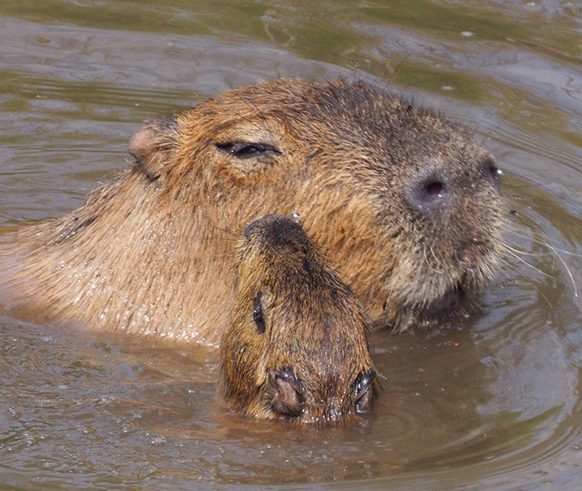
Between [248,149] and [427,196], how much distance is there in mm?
855

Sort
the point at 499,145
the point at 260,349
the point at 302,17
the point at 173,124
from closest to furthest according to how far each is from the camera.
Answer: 1. the point at 260,349
2. the point at 173,124
3. the point at 499,145
4. the point at 302,17

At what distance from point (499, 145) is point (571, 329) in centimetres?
235

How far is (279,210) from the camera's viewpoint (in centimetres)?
599

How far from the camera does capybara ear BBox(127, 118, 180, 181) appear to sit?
20.3 ft

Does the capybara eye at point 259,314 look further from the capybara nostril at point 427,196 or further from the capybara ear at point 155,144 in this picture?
the capybara ear at point 155,144

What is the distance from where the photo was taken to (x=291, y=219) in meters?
5.81

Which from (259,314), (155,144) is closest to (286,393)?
(259,314)

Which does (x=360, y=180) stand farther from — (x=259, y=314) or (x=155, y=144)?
(x=155, y=144)

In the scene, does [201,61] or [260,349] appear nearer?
[260,349]

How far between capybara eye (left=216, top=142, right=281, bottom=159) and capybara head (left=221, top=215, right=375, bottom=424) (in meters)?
0.43

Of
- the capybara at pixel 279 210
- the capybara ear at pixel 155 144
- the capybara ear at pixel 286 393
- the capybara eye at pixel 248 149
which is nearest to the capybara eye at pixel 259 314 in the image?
the capybara ear at pixel 286 393

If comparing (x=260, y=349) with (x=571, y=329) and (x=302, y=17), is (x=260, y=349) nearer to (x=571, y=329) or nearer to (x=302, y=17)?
Answer: (x=571, y=329)

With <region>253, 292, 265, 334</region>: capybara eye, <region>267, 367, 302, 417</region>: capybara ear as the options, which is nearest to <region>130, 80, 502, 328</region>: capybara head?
<region>253, 292, 265, 334</region>: capybara eye

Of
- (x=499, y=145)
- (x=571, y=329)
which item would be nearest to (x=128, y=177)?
(x=571, y=329)
